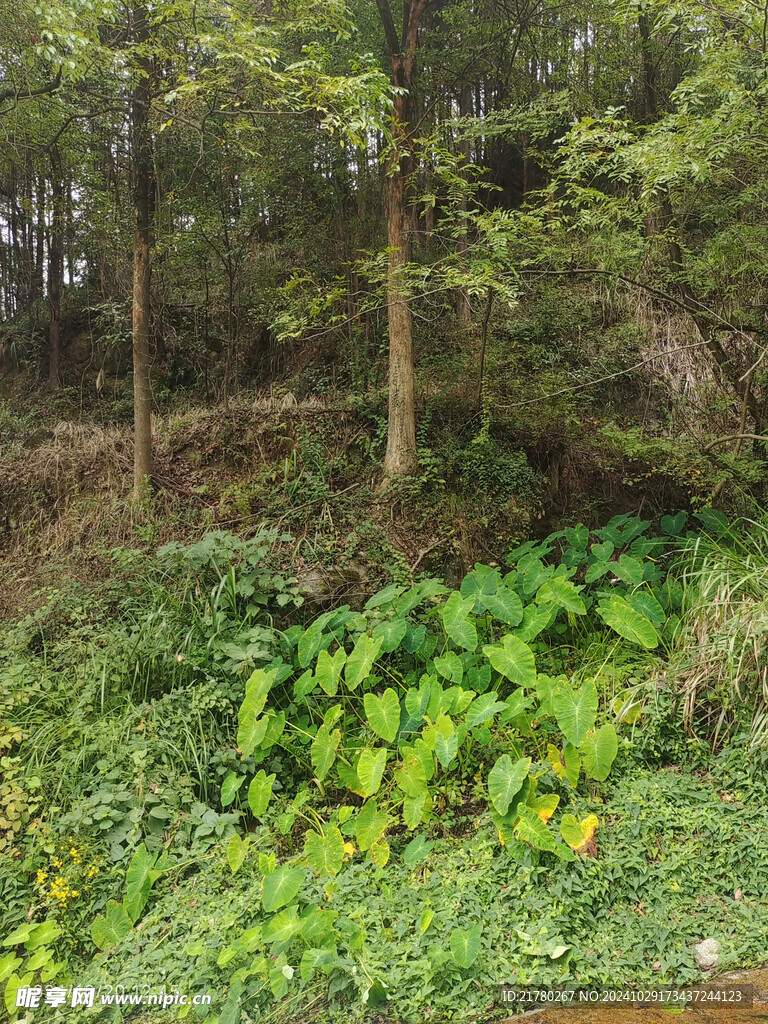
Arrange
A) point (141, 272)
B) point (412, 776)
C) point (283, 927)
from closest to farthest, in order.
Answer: point (283, 927) → point (412, 776) → point (141, 272)

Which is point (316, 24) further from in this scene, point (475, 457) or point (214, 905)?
point (214, 905)

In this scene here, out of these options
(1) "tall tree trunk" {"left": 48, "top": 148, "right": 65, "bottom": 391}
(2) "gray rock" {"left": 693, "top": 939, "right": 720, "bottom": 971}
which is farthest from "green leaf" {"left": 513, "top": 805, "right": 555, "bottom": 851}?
(1) "tall tree trunk" {"left": 48, "top": 148, "right": 65, "bottom": 391}

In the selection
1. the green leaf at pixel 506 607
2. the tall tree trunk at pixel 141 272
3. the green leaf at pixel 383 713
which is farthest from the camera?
the tall tree trunk at pixel 141 272

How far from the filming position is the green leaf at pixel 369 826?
118 inches

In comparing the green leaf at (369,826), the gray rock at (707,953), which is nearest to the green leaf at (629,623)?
the gray rock at (707,953)

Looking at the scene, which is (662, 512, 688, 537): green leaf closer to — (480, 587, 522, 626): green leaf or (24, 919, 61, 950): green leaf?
(480, 587, 522, 626): green leaf

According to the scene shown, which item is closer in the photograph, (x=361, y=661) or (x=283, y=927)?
(x=283, y=927)

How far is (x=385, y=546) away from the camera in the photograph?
572 cm

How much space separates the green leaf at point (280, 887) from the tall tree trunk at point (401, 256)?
4.28 meters

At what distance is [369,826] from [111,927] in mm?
1306

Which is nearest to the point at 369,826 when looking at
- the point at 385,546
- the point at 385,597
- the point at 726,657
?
the point at 385,597

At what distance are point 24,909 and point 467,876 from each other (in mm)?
2182

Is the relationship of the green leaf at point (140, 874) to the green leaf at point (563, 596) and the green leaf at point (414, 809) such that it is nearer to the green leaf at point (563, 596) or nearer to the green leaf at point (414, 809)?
the green leaf at point (414, 809)

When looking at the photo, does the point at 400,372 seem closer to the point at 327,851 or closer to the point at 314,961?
the point at 327,851
